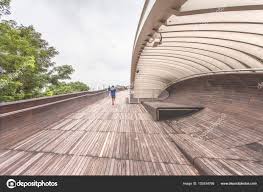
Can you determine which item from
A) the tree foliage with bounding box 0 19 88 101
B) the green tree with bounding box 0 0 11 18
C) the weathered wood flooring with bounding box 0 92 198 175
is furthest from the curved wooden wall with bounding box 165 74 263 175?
the green tree with bounding box 0 0 11 18

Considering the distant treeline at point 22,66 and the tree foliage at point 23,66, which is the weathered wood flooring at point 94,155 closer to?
the distant treeline at point 22,66

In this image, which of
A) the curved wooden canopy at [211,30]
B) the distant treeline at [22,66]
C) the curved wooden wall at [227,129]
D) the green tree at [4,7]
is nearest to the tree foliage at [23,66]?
the distant treeline at [22,66]

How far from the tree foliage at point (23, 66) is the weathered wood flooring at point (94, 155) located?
6201mm

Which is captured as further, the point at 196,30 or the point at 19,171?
the point at 196,30

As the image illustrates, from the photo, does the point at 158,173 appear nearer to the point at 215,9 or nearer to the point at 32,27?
the point at 215,9

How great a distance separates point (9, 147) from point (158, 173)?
4.00 m

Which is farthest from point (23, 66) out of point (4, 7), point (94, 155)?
point (94, 155)

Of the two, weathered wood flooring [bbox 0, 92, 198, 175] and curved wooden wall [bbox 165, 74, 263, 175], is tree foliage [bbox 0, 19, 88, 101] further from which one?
curved wooden wall [bbox 165, 74, 263, 175]

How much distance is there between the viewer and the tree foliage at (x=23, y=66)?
11867 millimetres

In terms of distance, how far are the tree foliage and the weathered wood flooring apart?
620cm

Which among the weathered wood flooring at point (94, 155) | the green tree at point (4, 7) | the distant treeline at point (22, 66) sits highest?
the green tree at point (4, 7)
